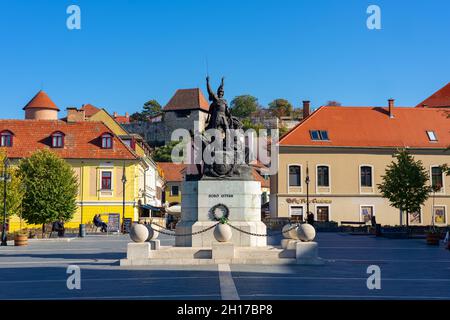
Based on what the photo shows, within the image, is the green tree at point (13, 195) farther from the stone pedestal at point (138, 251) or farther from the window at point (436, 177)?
the window at point (436, 177)

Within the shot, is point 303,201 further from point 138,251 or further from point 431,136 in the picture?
point 138,251

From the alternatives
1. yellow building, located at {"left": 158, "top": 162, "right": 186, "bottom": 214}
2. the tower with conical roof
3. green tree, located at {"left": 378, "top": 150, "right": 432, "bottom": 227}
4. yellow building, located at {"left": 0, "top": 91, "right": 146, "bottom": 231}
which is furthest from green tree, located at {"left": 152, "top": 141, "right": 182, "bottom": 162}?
green tree, located at {"left": 378, "top": 150, "right": 432, "bottom": 227}

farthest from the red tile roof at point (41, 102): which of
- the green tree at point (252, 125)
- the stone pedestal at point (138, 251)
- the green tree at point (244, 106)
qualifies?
the stone pedestal at point (138, 251)

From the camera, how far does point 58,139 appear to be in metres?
59.3

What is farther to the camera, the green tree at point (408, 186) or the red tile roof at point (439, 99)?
the red tile roof at point (439, 99)

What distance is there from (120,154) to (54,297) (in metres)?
46.7

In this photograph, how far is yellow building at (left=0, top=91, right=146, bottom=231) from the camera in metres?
58.1

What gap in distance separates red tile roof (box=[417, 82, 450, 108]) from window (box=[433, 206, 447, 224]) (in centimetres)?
2738

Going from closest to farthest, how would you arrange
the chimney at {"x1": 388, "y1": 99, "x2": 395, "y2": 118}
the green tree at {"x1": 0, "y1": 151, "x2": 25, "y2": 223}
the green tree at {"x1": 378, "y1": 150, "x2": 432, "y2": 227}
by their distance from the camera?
the green tree at {"x1": 0, "y1": 151, "x2": 25, "y2": 223}
the green tree at {"x1": 378, "y1": 150, "x2": 432, "y2": 227}
the chimney at {"x1": 388, "y1": 99, "x2": 395, "y2": 118}

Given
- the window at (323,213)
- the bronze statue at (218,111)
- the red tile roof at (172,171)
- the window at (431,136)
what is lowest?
the window at (323,213)

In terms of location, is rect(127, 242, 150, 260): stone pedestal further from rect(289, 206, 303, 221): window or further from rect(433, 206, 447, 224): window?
rect(433, 206, 447, 224): window

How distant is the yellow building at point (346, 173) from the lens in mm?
59469
